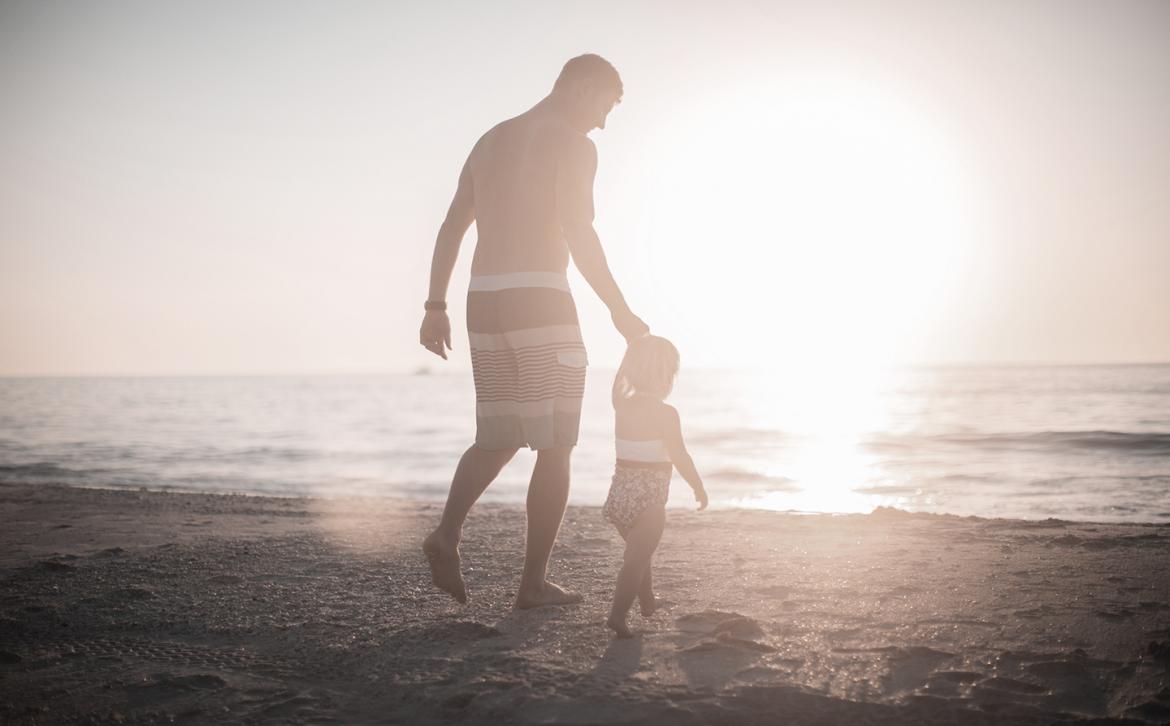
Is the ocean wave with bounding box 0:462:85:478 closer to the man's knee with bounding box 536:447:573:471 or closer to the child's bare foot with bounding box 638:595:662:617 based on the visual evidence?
the man's knee with bounding box 536:447:573:471

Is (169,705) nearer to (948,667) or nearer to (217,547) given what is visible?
(948,667)

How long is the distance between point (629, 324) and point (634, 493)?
669mm

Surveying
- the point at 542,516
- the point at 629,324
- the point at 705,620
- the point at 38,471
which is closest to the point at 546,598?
the point at 542,516

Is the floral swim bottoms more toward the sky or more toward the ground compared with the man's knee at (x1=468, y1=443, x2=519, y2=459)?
more toward the ground

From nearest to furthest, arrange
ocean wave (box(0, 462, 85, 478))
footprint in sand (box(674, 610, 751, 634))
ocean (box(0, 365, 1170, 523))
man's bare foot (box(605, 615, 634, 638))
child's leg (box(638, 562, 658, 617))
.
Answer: man's bare foot (box(605, 615, 634, 638)), footprint in sand (box(674, 610, 751, 634)), child's leg (box(638, 562, 658, 617)), ocean (box(0, 365, 1170, 523)), ocean wave (box(0, 462, 85, 478))

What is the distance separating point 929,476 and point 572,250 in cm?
1045

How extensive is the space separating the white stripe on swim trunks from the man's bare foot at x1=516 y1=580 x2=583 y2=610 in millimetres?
1229

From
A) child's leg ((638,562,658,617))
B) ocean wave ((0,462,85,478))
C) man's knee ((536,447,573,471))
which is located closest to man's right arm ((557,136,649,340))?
man's knee ((536,447,573,471))

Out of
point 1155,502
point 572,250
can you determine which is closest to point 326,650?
point 572,250

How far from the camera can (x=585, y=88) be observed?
11.0 ft

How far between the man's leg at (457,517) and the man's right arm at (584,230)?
73 centimetres

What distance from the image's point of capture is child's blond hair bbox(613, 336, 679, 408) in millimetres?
3113

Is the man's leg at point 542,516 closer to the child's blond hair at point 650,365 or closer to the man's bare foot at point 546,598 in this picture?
the man's bare foot at point 546,598

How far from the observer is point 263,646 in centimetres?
283
